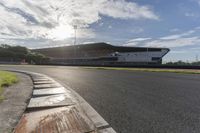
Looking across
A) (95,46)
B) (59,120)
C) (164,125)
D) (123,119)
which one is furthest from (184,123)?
(95,46)

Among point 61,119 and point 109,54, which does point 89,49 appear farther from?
point 61,119

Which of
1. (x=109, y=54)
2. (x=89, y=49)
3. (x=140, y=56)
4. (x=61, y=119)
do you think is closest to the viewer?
(x=61, y=119)

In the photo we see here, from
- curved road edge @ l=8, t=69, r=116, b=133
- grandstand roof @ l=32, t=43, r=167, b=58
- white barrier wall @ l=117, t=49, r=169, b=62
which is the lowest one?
curved road edge @ l=8, t=69, r=116, b=133

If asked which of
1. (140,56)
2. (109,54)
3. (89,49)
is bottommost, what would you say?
(140,56)

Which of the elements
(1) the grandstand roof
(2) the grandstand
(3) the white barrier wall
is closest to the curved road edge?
(2) the grandstand

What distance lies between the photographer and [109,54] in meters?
83.5

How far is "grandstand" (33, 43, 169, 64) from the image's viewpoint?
74.8 metres

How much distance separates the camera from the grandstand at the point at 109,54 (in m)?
74.8

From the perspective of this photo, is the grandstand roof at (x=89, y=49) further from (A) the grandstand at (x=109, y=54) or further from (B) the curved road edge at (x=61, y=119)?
(B) the curved road edge at (x=61, y=119)

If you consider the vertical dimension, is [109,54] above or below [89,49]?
below

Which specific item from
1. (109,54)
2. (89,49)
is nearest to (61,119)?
(109,54)

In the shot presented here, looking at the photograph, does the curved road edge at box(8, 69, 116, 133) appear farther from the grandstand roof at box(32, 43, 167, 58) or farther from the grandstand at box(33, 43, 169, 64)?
the grandstand roof at box(32, 43, 167, 58)

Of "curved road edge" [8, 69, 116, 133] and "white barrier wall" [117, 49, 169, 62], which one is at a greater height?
"white barrier wall" [117, 49, 169, 62]

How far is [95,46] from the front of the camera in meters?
85.4
